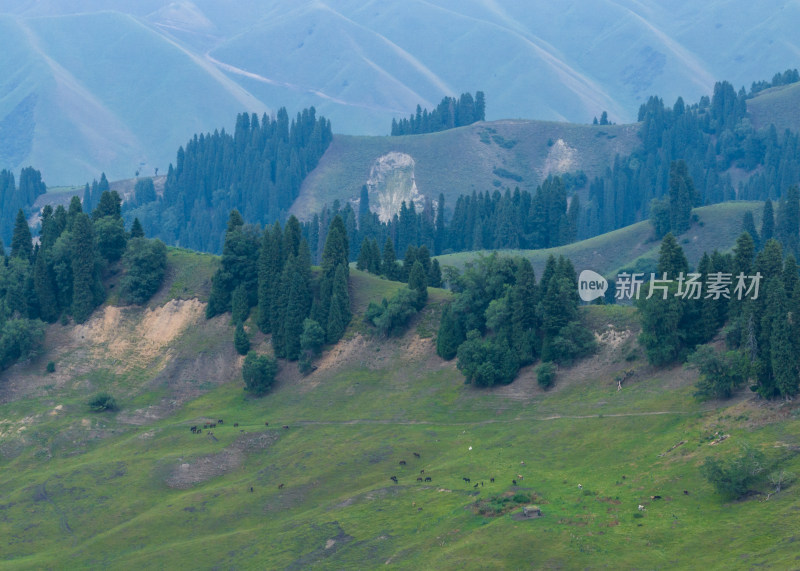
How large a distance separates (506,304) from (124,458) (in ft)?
149

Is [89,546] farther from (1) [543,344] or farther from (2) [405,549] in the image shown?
(1) [543,344]

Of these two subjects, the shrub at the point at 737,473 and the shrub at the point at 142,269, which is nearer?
the shrub at the point at 737,473

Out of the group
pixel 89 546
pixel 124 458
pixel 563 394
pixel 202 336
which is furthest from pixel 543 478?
pixel 202 336

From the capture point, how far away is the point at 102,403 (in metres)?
136

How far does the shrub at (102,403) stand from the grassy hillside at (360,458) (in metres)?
1.33

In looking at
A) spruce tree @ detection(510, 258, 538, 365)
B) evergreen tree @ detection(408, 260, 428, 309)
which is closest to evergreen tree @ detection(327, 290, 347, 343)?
evergreen tree @ detection(408, 260, 428, 309)

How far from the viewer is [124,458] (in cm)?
12094

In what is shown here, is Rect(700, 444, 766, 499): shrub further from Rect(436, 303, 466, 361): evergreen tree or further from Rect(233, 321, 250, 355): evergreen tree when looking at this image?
Rect(233, 321, 250, 355): evergreen tree

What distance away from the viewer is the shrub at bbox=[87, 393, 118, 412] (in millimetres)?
136250

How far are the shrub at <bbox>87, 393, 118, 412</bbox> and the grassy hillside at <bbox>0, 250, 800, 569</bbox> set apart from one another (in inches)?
52.2

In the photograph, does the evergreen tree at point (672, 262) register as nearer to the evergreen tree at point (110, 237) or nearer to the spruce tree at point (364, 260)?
the spruce tree at point (364, 260)

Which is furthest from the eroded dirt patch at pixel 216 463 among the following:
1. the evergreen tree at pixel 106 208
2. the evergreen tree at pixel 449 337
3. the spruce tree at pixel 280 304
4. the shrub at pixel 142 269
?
the evergreen tree at pixel 106 208

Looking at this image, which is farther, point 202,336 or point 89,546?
point 202,336

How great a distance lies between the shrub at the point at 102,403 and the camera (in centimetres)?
13625
